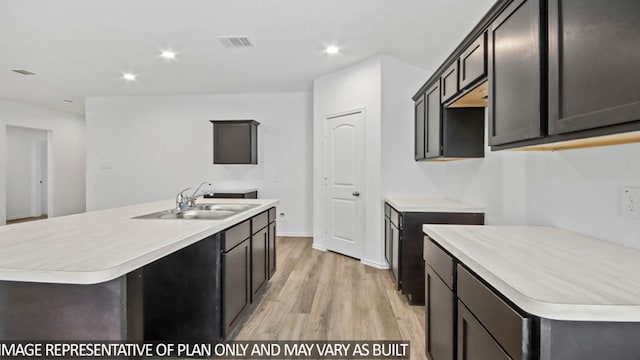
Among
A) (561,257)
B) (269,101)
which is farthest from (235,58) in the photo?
(561,257)

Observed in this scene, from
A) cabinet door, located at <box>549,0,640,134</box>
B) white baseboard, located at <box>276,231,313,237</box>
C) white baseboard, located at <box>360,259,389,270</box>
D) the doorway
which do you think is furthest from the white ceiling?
the doorway

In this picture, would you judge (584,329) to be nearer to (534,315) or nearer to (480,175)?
(534,315)

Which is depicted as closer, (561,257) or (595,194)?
(561,257)

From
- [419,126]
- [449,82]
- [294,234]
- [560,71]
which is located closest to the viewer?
[560,71]

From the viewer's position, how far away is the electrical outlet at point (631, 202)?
1.26 meters

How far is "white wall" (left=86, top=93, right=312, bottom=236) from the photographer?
6059 millimetres

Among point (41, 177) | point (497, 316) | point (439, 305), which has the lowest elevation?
point (439, 305)

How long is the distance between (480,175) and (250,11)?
2.60 m

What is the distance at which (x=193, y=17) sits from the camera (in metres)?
3.10

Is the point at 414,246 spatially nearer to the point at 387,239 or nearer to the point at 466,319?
the point at 387,239

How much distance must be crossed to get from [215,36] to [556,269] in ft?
12.1

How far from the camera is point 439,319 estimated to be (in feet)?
5.19

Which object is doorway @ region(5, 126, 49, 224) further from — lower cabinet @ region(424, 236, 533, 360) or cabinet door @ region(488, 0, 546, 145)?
cabinet door @ region(488, 0, 546, 145)

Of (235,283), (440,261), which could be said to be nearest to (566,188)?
(440,261)
